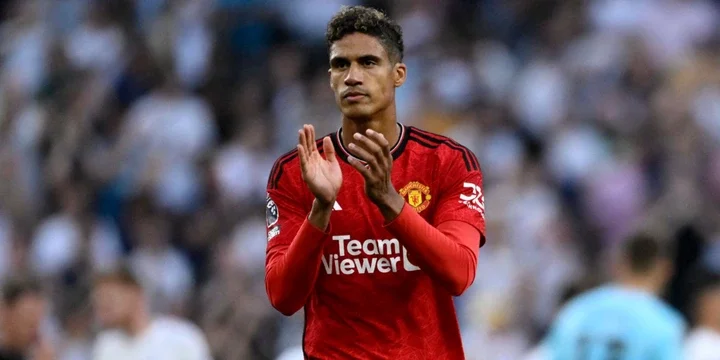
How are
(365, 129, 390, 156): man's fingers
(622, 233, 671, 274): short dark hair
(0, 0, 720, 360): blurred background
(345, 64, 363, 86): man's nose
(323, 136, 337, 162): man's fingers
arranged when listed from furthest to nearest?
(0, 0, 720, 360): blurred background < (622, 233, 671, 274): short dark hair < (345, 64, 363, 86): man's nose < (323, 136, 337, 162): man's fingers < (365, 129, 390, 156): man's fingers

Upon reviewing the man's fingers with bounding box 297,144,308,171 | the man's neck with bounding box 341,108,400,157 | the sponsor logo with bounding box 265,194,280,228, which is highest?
the man's neck with bounding box 341,108,400,157

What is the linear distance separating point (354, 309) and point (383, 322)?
0.39 ft

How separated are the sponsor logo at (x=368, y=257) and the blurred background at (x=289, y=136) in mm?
4738

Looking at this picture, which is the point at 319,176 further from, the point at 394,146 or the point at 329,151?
the point at 394,146

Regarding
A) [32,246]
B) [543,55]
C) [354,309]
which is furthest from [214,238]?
[354,309]

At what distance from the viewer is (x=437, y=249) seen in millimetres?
5406

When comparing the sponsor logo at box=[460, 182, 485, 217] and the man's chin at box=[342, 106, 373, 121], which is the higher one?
the man's chin at box=[342, 106, 373, 121]

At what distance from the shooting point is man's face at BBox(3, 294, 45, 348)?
966 centimetres

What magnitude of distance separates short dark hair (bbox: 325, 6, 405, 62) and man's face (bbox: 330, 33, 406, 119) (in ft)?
0.07

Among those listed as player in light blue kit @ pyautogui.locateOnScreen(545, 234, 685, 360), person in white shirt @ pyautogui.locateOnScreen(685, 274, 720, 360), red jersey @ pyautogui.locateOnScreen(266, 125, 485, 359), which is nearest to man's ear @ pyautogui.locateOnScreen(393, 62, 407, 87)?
red jersey @ pyautogui.locateOnScreen(266, 125, 485, 359)

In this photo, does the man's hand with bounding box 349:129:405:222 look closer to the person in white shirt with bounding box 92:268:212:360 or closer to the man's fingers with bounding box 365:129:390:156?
the man's fingers with bounding box 365:129:390:156

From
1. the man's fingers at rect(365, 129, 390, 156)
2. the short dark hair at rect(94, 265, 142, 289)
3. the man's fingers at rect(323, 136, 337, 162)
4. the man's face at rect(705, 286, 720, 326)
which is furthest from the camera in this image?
the short dark hair at rect(94, 265, 142, 289)

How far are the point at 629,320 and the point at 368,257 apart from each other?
6.52ft

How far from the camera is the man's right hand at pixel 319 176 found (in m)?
5.43
